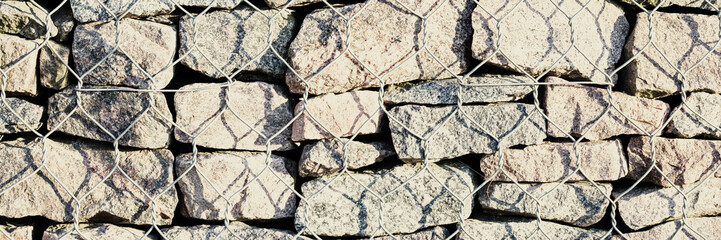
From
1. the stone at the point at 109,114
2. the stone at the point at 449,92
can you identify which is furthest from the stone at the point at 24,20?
the stone at the point at 449,92

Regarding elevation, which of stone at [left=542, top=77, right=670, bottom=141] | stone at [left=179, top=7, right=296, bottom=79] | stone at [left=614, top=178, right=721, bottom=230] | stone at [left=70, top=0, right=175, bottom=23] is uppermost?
stone at [left=70, top=0, right=175, bottom=23]

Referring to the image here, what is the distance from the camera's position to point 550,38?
62.5 inches

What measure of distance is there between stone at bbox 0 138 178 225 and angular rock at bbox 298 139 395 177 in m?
0.33

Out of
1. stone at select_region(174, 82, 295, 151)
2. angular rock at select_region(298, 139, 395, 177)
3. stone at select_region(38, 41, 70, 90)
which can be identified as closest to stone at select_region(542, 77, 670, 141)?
angular rock at select_region(298, 139, 395, 177)

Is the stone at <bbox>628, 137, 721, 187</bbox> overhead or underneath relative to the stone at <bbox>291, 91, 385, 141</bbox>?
underneath

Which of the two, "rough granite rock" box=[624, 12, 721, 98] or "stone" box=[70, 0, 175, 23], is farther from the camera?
"rough granite rock" box=[624, 12, 721, 98]

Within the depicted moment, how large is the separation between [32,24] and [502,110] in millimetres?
1143

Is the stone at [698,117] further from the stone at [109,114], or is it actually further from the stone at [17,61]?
the stone at [17,61]

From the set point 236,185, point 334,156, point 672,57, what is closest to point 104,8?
point 236,185

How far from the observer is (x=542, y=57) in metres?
1.58

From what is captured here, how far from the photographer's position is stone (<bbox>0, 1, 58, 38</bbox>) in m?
1.47

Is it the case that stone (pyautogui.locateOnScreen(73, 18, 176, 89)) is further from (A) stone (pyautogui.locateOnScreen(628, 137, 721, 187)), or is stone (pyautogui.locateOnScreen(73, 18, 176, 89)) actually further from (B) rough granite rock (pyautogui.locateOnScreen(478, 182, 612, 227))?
(A) stone (pyautogui.locateOnScreen(628, 137, 721, 187))

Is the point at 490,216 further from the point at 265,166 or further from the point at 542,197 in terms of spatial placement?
the point at 265,166

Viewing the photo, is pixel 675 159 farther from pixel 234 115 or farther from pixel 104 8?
pixel 104 8
